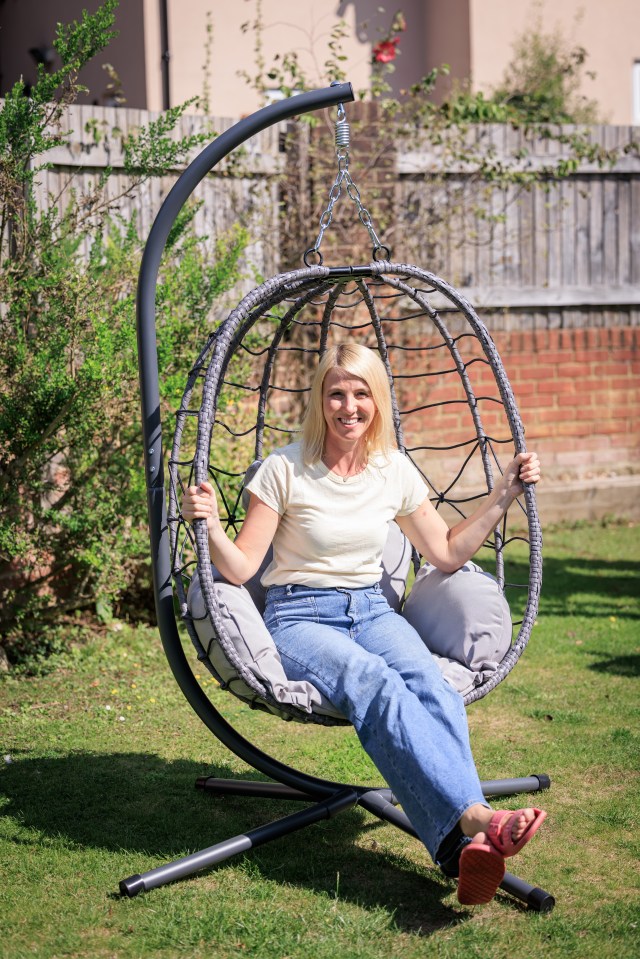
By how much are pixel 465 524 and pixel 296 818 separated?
0.96 m

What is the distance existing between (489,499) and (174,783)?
4.29 ft

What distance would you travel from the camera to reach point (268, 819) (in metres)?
3.15

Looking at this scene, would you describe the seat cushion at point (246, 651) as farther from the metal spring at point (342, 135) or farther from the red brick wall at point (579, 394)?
the red brick wall at point (579, 394)

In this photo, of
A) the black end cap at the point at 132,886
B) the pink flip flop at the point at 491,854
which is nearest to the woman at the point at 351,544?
the pink flip flop at the point at 491,854

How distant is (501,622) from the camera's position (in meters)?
3.10

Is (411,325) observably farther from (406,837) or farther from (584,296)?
(406,837)

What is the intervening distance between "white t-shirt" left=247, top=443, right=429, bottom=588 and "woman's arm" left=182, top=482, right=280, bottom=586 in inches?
1.7

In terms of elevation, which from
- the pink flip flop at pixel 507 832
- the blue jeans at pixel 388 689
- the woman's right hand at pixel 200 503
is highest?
the woman's right hand at pixel 200 503

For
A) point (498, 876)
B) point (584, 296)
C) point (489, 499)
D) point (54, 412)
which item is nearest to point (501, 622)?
point (489, 499)

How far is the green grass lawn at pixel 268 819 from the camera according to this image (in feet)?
8.04

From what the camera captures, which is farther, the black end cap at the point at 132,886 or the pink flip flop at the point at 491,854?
the black end cap at the point at 132,886

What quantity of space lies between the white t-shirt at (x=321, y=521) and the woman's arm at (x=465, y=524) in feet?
0.43

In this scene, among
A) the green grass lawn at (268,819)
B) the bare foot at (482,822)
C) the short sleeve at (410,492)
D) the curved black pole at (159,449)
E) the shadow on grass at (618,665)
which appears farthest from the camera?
the shadow on grass at (618,665)

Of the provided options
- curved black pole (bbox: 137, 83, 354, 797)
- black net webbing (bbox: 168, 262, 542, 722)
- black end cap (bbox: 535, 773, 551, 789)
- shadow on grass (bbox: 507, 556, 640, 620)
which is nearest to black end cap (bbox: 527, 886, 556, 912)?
black net webbing (bbox: 168, 262, 542, 722)
